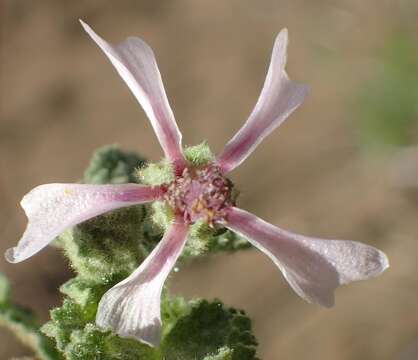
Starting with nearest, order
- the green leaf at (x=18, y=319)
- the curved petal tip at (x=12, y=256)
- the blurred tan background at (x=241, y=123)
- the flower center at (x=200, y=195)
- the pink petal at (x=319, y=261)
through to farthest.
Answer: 1. the curved petal tip at (x=12, y=256)
2. the pink petal at (x=319, y=261)
3. the flower center at (x=200, y=195)
4. the green leaf at (x=18, y=319)
5. the blurred tan background at (x=241, y=123)

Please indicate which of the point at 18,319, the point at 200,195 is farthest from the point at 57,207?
the point at 18,319

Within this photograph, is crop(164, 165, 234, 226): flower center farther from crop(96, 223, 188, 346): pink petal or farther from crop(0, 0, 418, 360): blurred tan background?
crop(0, 0, 418, 360): blurred tan background

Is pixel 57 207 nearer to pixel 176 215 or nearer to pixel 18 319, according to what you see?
pixel 176 215

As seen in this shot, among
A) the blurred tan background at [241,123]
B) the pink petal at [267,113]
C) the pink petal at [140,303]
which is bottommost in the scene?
the pink petal at [140,303]

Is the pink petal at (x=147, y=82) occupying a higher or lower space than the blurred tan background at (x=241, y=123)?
lower

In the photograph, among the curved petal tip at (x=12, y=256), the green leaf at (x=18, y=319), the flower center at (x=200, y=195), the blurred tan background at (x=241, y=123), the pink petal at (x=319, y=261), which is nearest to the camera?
the curved petal tip at (x=12, y=256)

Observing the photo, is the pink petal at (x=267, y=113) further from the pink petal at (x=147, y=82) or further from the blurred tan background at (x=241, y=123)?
the blurred tan background at (x=241, y=123)

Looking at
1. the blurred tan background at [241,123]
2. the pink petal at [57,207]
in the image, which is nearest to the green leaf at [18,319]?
the pink petal at [57,207]
